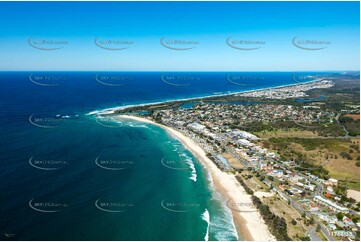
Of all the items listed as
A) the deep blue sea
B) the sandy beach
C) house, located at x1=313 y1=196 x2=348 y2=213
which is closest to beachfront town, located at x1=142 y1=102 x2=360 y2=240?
house, located at x1=313 y1=196 x2=348 y2=213

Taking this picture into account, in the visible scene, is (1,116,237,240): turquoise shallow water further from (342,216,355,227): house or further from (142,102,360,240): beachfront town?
(342,216,355,227): house

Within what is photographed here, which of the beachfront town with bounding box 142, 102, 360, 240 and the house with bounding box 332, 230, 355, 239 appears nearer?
the house with bounding box 332, 230, 355, 239

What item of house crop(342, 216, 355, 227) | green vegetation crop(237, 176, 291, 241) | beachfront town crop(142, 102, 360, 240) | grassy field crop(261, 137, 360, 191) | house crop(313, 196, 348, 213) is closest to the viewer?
green vegetation crop(237, 176, 291, 241)

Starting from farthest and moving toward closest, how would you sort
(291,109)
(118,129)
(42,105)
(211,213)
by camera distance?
(291,109) < (42,105) < (118,129) < (211,213)

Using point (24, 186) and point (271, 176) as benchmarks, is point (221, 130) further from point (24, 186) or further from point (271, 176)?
point (24, 186)

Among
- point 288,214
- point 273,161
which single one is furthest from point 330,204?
point 273,161

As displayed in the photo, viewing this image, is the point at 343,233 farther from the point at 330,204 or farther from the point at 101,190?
the point at 101,190

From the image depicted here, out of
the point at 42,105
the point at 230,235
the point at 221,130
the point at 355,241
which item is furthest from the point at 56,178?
the point at 42,105

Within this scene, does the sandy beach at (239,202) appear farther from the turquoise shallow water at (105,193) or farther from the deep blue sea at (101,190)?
the turquoise shallow water at (105,193)
